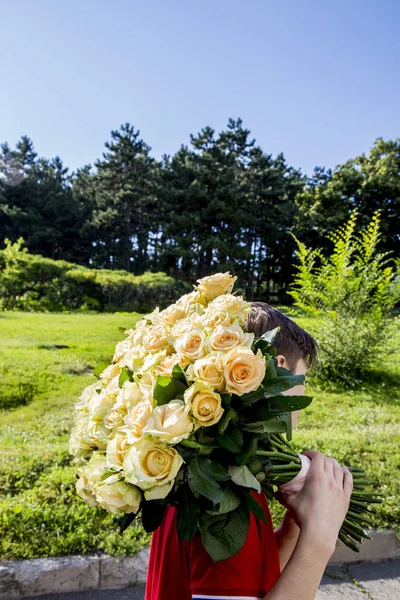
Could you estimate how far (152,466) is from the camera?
1.05 metres

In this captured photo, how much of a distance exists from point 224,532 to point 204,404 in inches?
12.3

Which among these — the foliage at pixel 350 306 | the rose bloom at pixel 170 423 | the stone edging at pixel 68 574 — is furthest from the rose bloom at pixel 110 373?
the foliage at pixel 350 306

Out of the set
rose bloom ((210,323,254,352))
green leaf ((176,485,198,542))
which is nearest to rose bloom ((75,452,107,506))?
green leaf ((176,485,198,542))

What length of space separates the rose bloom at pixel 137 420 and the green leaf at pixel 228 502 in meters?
0.26

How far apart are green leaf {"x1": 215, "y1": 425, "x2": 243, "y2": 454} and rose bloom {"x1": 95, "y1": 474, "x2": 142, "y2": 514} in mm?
238

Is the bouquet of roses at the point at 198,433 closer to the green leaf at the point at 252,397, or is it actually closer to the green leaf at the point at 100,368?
the green leaf at the point at 252,397

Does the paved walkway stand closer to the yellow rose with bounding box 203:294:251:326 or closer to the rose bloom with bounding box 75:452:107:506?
the rose bloom with bounding box 75:452:107:506

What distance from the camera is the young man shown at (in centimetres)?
109

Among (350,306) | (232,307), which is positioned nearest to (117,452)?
(232,307)

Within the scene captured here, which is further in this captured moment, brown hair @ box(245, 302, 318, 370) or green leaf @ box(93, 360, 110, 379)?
brown hair @ box(245, 302, 318, 370)

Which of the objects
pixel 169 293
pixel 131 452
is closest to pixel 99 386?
pixel 131 452

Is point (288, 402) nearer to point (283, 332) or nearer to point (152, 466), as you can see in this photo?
point (152, 466)

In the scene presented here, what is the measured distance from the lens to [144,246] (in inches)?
1633

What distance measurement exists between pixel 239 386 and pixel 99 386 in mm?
589
